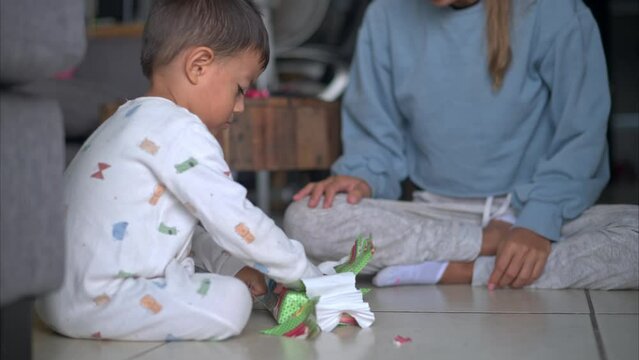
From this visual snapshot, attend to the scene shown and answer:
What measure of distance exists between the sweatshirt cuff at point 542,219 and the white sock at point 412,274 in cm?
16

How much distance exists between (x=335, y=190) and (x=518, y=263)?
356mm

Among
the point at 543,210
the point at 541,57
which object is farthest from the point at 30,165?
the point at 541,57

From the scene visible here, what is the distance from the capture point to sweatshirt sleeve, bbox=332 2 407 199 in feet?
5.98

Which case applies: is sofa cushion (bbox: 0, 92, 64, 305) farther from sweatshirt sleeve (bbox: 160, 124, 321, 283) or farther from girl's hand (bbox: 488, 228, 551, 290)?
girl's hand (bbox: 488, 228, 551, 290)

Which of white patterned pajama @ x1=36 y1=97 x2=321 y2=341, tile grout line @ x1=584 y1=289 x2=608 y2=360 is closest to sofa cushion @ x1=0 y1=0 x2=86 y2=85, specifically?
white patterned pajama @ x1=36 y1=97 x2=321 y2=341

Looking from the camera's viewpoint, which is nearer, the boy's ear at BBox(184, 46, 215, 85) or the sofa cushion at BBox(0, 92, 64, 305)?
the sofa cushion at BBox(0, 92, 64, 305)

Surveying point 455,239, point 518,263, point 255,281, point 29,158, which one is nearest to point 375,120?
point 455,239

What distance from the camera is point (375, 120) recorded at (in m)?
1.85

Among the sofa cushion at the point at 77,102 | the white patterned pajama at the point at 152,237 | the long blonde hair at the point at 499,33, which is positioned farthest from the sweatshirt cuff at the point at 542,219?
the sofa cushion at the point at 77,102

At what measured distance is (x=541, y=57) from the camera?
5.61ft

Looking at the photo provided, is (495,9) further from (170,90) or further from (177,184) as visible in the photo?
(177,184)

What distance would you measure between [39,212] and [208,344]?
32 centimetres

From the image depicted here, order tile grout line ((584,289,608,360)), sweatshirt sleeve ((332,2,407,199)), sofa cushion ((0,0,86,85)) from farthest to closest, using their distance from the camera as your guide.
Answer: sweatshirt sleeve ((332,2,407,199)), tile grout line ((584,289,608,360)), sofa cushion ((0,0,86,85))

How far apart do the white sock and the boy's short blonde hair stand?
512mm
